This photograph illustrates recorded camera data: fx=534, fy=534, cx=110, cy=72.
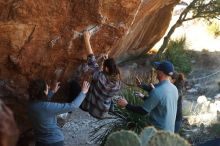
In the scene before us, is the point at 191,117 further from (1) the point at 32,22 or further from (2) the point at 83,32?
(1) the point at 32,22

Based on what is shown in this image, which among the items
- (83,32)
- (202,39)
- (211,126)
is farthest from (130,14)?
(202,39)

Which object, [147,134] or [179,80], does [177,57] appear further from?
[147,134]

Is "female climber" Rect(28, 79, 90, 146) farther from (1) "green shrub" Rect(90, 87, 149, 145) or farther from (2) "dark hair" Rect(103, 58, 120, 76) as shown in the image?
(1) "green shrub" Rect(90, 87, 149, 145)

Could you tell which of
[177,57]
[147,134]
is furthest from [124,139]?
[177,57]

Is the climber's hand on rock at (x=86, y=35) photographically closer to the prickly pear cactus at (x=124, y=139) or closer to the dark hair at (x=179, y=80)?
the dark hair at (x=179, y=80)

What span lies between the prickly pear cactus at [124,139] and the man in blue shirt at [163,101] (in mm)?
787

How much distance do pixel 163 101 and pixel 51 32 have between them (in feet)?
6.49

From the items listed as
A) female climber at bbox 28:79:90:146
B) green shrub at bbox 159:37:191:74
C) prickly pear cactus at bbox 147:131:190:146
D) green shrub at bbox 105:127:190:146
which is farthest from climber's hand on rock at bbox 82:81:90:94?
green shrub at bbox 159:37:191:74

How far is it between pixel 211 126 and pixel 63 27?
14.5ft

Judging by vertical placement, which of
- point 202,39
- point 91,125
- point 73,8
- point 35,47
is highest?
point 202,39

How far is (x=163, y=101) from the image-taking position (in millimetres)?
7145

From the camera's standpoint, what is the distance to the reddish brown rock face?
24.7ft

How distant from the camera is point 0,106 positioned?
4496 millimetres

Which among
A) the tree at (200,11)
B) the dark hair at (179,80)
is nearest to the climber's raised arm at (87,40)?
the dark hair at (179,80)
